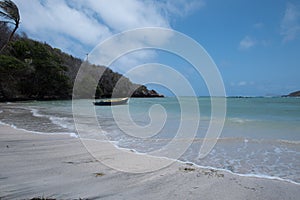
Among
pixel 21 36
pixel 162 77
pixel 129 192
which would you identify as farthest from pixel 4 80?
pixel 129 192

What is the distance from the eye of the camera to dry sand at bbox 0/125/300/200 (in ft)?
8.80

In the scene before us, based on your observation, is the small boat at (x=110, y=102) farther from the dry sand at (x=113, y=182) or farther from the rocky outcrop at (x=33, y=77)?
the dry sand at (x=113, y=182)

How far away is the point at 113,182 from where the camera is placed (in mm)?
3074

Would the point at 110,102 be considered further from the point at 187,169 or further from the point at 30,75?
the point at 30,75

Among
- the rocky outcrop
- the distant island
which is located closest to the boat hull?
the distant island

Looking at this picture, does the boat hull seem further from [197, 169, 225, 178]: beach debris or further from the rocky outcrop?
[197, 169, 225, 178]: beach debris

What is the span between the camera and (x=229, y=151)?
5523 millimetres

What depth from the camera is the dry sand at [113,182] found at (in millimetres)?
2682

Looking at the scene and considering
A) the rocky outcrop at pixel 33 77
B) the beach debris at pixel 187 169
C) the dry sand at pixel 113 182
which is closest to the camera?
the dry sand at pixel 113 182

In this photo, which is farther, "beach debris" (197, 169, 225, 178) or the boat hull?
the boat hull

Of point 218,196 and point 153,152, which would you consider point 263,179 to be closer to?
point 218,196

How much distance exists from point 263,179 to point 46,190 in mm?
3148

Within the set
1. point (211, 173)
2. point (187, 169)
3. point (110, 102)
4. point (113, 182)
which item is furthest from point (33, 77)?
point (211, 173)

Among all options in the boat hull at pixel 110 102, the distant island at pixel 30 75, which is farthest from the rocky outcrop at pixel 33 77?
the boat hull at pixel 110 102
